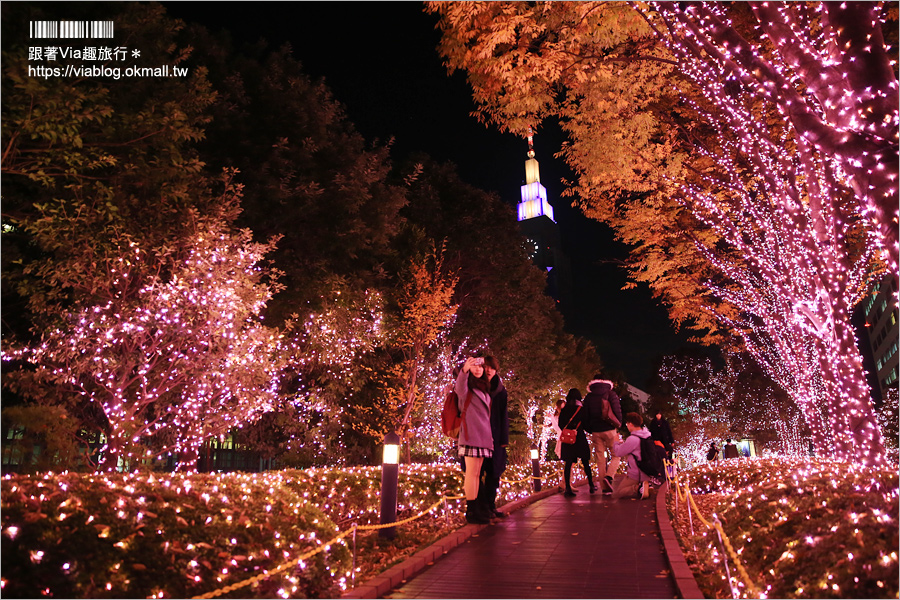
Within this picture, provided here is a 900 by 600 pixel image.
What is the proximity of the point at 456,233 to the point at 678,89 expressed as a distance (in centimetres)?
1383

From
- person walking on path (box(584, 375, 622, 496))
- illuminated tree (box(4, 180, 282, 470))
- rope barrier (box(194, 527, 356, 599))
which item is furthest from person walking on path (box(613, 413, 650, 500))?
rope barrier (box(194, 527, 356, 599))

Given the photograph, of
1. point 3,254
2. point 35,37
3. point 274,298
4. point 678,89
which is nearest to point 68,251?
point 3,254

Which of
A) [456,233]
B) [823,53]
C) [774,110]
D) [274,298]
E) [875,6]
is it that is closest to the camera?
[875,6]

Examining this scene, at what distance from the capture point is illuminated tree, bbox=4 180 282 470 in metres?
11.2

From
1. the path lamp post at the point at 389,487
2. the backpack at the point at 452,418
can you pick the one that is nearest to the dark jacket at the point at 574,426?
the backpack at the point at 452,418

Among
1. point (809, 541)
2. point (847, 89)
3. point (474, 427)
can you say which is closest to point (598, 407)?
point (474, 427)

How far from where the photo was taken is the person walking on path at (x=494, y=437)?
799 centimetres

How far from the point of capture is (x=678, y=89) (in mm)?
11180

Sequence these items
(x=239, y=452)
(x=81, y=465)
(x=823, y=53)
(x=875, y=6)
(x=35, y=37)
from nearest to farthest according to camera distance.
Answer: (x=875, y=6), (x=823, y=53), (x=35, y=37), (x=81, y=465), (x=239, y=452)

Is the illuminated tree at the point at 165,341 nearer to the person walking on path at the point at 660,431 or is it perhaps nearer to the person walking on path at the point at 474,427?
the person walking on path at the point at 474,427

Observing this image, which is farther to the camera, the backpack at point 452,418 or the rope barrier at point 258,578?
the backpack at point 452,418

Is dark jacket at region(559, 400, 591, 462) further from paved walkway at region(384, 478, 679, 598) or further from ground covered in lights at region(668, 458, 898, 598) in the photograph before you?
ground covered in lights at region(668, 458, 898, 598)

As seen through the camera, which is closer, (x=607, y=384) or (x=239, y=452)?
(x=607, y=384)

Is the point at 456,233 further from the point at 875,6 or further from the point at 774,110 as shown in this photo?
the point at 875,6
